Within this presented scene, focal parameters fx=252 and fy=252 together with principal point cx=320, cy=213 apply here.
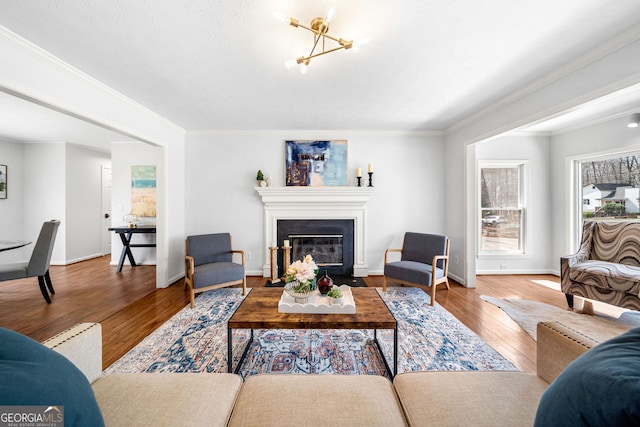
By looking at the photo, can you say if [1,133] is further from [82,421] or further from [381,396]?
[381,396]

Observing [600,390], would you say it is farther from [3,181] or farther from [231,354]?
[3,181]

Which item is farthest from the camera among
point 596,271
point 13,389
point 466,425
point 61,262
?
point 61,262

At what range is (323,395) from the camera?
3.56 feet

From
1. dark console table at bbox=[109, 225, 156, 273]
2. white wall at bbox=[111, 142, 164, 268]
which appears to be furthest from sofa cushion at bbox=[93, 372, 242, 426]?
white wall at bbox=[111, 142, 164, 268]

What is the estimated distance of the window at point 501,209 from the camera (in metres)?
4.52

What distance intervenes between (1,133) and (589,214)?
1016cm

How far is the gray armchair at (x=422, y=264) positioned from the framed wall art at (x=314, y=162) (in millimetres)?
1646

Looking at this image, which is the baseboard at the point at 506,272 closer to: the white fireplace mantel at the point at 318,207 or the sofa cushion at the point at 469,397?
the white fireplace mantel at the point at 318,207

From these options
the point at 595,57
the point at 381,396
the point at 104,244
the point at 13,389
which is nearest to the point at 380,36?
the point at 595,57

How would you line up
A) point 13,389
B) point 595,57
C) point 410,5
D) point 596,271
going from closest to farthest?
point 13,389
point 410,5
point 595,57
point 596,271

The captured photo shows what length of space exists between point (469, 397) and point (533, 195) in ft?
15.5

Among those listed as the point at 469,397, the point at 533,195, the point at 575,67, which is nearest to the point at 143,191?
the point at 469,397

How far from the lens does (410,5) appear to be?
1.61 meters

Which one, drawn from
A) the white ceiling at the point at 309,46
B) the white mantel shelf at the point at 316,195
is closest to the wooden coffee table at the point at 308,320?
the white ceiling at the point at 309,46
